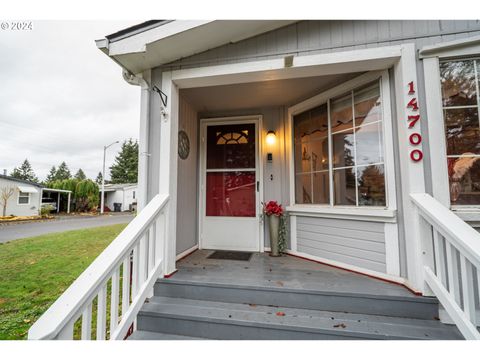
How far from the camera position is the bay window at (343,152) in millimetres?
2373

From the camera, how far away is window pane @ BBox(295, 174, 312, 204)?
3.03 m

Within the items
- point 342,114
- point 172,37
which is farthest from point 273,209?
point 172,37

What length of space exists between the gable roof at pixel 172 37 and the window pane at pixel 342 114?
109 cm

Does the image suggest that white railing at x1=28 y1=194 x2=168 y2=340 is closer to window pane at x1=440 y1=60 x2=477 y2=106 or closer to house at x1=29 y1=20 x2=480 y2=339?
house at x1=29 y1=20 x2=480 y2=339

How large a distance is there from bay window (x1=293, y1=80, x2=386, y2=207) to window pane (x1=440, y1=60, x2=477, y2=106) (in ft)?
1.71

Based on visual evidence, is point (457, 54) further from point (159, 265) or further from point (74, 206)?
point (74, 206)

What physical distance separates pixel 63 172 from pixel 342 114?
4987 cm

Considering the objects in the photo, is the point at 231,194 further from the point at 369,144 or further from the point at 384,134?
the point at 384,134

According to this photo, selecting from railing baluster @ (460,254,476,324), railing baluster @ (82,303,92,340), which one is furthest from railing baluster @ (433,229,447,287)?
railing baluster @ (82,303,92,340)

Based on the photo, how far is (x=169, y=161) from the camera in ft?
7.68

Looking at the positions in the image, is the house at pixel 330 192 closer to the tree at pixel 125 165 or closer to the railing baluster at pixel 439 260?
the railing baluster at pixel 439 260

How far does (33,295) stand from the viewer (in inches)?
117

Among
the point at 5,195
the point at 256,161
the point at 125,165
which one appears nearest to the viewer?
the point at 256,161
